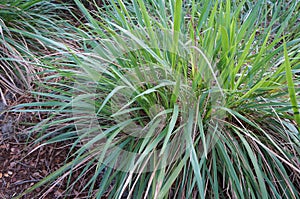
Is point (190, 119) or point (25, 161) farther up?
point (190, 119)

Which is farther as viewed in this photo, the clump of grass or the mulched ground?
the mulched ground

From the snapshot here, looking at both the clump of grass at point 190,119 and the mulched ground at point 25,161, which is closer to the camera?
the clump of grass at point 190,119

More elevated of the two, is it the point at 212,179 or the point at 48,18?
→ the point at 48,18

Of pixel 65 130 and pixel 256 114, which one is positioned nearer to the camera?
pixel 256 114

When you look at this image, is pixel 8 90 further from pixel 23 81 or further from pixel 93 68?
pixel 93 68

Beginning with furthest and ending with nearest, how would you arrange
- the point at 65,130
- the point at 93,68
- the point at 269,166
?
the point at 65,130 < the point at 93,68 < the point at 269,166

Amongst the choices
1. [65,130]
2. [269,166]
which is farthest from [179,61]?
[65,130]

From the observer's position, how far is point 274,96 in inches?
58.4

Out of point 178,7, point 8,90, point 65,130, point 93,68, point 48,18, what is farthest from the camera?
point 48,18

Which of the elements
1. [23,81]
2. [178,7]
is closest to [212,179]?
[178,7]

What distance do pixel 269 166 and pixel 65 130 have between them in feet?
3.06

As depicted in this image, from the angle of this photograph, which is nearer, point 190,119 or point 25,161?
point 190,119

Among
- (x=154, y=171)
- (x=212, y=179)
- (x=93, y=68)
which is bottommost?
(x=212, y=179)

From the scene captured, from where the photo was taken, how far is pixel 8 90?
2.02 meters
